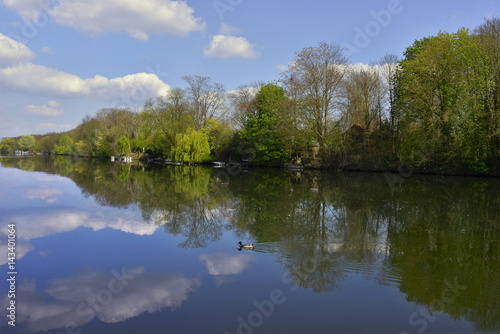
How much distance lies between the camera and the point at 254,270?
20.0ft

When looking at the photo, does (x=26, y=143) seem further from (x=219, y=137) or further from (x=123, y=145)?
(x=219, y=137)

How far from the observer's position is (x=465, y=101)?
85.5ft

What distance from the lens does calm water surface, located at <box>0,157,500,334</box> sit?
4363 millimetres

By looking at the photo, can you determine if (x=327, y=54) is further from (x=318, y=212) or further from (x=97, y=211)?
(x=97, y=211)

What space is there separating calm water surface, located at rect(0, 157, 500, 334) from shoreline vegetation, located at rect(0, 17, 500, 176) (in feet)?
60.3

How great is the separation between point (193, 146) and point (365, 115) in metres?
23.7

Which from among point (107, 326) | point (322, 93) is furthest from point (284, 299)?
point (322, 93)

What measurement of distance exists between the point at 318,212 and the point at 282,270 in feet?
19.5

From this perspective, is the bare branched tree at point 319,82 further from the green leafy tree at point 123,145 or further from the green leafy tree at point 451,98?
the green leafy tree at point 123,145

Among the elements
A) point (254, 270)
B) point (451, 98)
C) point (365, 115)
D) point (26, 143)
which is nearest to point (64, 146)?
point (26, 143)

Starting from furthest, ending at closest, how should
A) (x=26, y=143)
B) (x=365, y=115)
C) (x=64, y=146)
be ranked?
1. (x=26, y=143)
2. (x=64, y=146)
3. (x=365, y=115)

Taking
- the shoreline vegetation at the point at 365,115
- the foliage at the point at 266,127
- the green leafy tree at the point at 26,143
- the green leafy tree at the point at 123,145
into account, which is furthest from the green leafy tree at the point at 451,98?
the green leafy tree at the point at 26,143

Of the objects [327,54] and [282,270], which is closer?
[282,270]

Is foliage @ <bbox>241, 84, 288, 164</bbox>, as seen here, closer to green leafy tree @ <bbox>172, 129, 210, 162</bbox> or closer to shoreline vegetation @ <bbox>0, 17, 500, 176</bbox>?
shoreline vegetation @ <bbox>0, 17, 500, 176</bbox>
